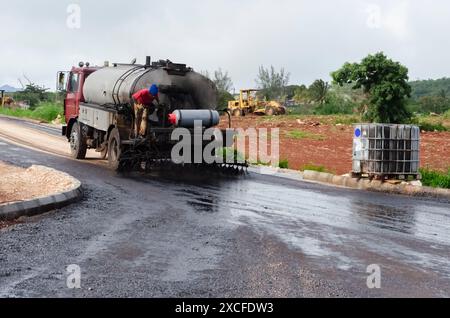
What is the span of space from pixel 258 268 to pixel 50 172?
29.2 feet

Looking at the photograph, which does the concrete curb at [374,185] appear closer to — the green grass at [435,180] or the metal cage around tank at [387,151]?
the metal cage around tank at [387,151]

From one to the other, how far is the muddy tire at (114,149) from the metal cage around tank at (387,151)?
6193mm

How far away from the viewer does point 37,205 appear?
10.3 meters

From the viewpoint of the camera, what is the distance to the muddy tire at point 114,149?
16750 millimetres

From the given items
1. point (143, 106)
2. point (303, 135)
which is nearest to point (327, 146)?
point (303, 135)

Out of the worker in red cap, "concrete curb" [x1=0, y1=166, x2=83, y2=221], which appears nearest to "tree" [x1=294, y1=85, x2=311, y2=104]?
the worker in red cap

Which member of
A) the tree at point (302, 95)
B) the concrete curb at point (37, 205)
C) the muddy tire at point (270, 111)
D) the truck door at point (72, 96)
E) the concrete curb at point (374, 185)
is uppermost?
the tree at point (302, 95)

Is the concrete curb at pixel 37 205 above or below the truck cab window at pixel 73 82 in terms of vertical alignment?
below

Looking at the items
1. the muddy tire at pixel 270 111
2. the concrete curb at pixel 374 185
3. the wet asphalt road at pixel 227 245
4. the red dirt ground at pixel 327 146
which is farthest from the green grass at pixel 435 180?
the muddy tire at pixel 270 111

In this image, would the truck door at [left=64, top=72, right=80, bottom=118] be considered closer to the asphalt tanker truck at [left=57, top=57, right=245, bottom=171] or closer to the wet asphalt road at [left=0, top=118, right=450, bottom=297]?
the asphalt tanker truck at [left=57, top=57, right=245, bottom=171]

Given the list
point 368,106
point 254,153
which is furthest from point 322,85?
point 254,153

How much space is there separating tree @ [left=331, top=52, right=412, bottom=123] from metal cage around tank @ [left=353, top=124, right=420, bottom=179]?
2248cm

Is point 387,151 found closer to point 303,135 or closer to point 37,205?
point 37,205

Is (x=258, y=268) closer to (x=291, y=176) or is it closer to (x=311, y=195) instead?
(x=311, y=195)
